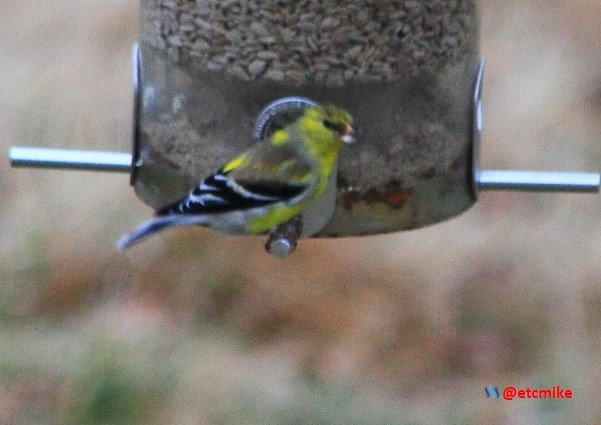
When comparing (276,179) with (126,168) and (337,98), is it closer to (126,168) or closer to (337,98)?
(337,98)

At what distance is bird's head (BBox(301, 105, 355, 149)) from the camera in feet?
9.75

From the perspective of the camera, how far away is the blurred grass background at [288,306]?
552 cm

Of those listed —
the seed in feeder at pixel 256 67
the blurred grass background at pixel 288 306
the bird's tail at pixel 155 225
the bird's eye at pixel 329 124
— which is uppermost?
the seed in feeder at pixel 256 67

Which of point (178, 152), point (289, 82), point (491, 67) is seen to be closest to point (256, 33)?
point (289, 82)

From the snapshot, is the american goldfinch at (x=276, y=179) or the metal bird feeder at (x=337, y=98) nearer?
the american goldfinch at (x=276, y=179)

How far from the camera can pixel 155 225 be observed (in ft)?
9.00

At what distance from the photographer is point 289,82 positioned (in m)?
3.09

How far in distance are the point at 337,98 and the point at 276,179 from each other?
0.31m

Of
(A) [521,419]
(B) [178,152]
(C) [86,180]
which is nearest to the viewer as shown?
(B) [178,152]

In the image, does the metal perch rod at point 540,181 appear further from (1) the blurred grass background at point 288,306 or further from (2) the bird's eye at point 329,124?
(1) the blurred grass background at point 288,306

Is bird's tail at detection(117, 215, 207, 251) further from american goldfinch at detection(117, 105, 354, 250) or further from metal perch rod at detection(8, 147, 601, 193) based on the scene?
metal perch rod at detection(8, 147, 601, 193)

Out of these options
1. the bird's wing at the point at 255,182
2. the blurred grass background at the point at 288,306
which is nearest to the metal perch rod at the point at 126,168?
the bird's wing at the point at 255,182

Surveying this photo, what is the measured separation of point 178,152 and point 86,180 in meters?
3.09

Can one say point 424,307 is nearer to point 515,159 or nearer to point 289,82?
point 515,159
